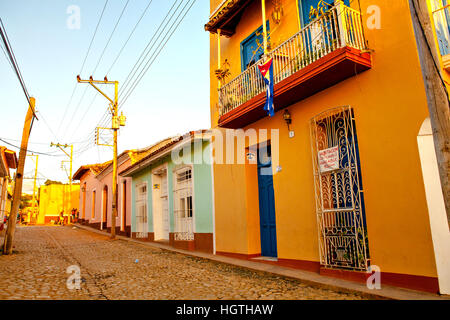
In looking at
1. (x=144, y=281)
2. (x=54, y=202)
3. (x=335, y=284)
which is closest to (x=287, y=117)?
(x=335, y=284)

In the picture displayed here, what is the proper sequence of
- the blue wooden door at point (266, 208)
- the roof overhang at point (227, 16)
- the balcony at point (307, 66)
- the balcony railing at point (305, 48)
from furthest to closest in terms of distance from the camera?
the roof overhang at point (227, 16)
the blue wooden door at point (266, 208)
the balcony railing at point (305, 48)
the balcony at point (307, 66)

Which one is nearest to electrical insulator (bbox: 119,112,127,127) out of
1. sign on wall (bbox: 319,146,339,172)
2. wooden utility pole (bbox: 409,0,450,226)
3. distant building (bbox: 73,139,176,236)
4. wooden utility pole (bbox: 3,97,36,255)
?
distant building (bbox: 73,139,176,236)

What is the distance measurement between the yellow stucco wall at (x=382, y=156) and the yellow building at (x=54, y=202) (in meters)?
33.3

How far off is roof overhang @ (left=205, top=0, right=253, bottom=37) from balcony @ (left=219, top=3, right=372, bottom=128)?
1.91 metres

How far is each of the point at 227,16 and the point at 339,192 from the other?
5685mm

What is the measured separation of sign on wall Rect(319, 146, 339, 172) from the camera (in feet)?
19.4

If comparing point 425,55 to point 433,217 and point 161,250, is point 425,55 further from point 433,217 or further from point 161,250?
point 161,250

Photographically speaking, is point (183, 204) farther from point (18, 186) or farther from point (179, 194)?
point (18, 186)

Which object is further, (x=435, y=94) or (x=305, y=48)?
(x=305, y=48)

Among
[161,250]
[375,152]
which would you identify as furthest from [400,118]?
[161,250]

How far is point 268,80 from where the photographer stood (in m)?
6.84

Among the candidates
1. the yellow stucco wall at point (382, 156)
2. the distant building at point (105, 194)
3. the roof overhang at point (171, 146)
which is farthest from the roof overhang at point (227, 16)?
the distant building at point (105, 194)

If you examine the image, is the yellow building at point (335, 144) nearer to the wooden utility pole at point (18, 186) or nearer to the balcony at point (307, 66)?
the balcony at point (307, 66)

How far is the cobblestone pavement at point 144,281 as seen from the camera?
4.97 meters
